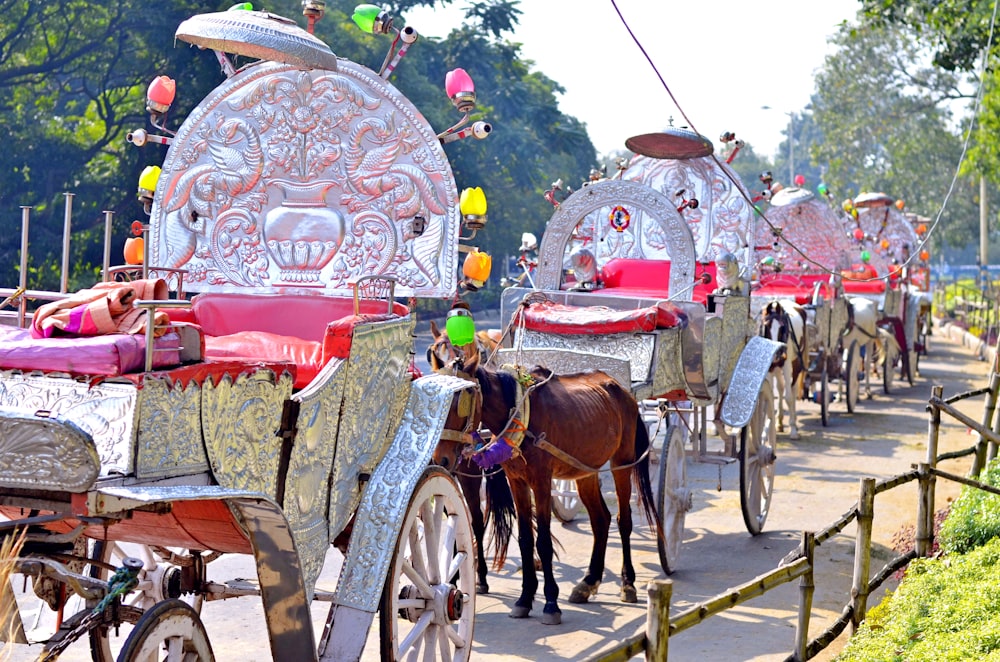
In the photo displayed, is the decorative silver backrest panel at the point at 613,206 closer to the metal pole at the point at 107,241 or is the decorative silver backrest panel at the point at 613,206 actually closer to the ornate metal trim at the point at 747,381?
the ornate metal trim at the point at 747,381

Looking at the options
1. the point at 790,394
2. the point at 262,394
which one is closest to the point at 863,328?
the point at 790,394

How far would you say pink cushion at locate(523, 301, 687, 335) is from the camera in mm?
8174

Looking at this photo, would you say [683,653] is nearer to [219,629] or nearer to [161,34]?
[219,629]

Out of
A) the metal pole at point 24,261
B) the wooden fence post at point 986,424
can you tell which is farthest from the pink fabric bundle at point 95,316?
the wooden fence post at point 986,424

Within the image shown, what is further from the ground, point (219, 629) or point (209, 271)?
point (209, 271)

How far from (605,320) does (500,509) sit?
1755mm

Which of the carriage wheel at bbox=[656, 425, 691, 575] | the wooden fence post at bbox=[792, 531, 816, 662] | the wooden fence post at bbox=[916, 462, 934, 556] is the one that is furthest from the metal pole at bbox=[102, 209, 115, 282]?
the wooden fence post at bbox=[916, 462, 934, 556]

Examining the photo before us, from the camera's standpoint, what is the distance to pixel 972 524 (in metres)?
6.96

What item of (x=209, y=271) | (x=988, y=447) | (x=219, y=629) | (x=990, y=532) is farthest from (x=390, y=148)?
(x=988, y=447)

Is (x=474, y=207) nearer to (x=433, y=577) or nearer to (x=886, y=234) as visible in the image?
(x=433, y=577)

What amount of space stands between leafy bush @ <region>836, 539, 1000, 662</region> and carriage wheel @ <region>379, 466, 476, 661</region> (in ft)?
5.62

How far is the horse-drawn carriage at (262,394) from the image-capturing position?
11.5 ft

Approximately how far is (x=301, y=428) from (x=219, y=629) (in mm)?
2590

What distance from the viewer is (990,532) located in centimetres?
684
